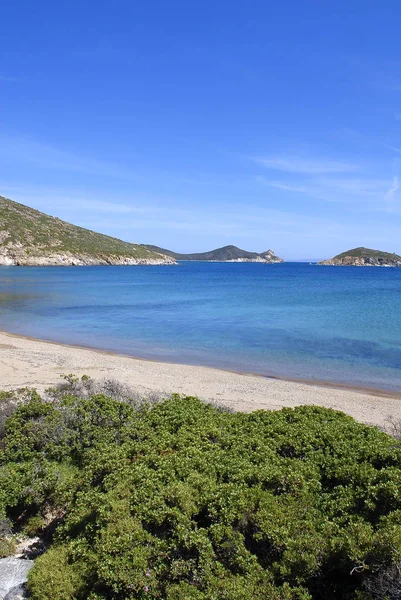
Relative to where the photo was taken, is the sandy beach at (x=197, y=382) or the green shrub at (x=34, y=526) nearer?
the green shrub at (x=34, y=526)

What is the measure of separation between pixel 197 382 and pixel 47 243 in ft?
373

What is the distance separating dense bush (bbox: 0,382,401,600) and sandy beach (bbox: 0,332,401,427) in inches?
283

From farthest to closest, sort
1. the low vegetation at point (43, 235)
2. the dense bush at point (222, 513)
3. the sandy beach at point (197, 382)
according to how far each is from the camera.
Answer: the low vegetation at point (43, 235) < the sandy beach at point (197, 382) < the dense bush at point (222, 513)

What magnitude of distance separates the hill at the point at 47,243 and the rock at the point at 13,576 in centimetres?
11189

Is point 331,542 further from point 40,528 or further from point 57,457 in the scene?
point 57,457

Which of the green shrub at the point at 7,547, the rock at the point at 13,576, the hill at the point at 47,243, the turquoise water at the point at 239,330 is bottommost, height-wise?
the green shrub at the point at 7,547

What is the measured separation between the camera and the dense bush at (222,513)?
449 centimetres

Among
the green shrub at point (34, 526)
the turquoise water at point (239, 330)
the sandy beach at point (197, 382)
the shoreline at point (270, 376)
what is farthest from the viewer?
the turquoise water at point (239, 330)

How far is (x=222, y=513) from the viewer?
16.8ft

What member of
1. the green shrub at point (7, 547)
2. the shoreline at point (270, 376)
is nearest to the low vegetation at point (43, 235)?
the shoreline at point (270, 376)

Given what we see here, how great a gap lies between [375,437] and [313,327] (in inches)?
994

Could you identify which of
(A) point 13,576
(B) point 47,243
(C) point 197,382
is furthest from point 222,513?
(B) point 47,243

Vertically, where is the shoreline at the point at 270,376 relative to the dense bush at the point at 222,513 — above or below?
below

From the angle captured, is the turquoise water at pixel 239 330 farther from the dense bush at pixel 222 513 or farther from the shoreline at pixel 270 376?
the dense bush at pixel 222 513
